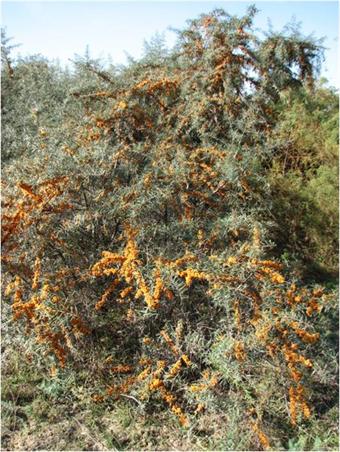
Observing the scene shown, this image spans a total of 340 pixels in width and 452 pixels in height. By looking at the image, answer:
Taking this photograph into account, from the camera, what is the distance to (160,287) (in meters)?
2.72

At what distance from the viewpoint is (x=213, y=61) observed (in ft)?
18.6

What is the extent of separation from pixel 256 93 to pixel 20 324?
4.15 meters

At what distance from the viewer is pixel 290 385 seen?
2.75m

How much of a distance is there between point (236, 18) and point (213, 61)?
0.65 meters

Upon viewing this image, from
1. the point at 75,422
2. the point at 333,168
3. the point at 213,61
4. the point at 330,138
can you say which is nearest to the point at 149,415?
the point at 75,422

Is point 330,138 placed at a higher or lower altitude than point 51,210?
higher

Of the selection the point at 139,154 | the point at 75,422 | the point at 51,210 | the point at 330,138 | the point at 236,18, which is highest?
the point at 236,18

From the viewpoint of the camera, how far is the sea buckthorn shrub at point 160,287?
277cm

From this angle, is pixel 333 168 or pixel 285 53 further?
pixel 285 53

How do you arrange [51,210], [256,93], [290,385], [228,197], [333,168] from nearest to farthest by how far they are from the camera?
[290,385]
[51,210]
[228,197]
[333,168]
[256,93]

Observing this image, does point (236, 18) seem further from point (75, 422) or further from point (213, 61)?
point (75, 422)

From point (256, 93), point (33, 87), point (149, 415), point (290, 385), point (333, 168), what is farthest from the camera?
point (33, 87)

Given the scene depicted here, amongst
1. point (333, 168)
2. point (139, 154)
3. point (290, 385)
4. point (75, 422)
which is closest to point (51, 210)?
point (139, 154)

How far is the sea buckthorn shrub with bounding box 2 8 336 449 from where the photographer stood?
2770 millimetres
